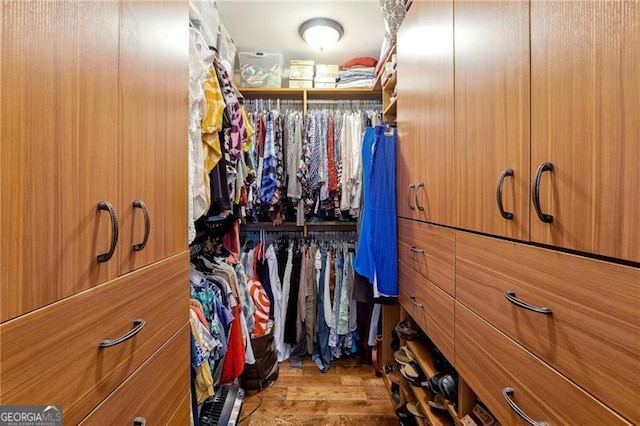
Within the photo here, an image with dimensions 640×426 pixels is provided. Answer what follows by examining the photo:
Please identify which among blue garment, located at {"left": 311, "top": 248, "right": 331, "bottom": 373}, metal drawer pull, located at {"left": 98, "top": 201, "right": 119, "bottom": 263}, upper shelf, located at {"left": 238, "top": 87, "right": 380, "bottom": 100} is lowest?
blue garment, located at {"left": 311, "top": 248, "right": 331, "bottom": 373}

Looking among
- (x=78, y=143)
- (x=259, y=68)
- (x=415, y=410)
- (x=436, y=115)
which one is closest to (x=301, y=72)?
(x=259, y=68)

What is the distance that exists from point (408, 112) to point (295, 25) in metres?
1.18

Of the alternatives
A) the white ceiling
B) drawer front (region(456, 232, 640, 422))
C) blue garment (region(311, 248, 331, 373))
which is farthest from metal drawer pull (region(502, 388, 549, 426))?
the white ceiling

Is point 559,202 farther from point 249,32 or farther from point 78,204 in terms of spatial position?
point 249,32

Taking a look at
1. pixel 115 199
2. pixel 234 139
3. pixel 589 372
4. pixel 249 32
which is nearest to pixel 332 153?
pixel 234 139

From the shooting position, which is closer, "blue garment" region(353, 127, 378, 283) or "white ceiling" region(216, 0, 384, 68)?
"blue garment" region(353, 127, 378, 283)

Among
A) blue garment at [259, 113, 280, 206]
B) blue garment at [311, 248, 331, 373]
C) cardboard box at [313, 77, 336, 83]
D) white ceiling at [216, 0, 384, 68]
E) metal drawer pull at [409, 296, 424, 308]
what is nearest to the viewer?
metal drawer pull at [409, 296, 424, 308]

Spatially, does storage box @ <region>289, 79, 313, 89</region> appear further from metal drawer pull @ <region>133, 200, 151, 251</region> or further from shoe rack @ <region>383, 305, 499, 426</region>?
metal drawer pull @ <region>133, 200, 151, 251</region>

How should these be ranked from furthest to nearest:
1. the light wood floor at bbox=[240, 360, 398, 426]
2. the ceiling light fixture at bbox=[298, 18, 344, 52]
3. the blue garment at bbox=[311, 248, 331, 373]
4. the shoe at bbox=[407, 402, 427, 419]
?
the blue garment at bbox=[311, 248, 331, 373] < the ceiling light fixture at bbox=[298, 18, 344, 52] < the light wood floor at bbox=[240, 360, 398, 426] < the shoe at bbox=[407, 402, 427, 419]

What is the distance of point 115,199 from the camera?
0.54 meters

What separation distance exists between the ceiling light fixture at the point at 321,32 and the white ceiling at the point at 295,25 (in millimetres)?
30

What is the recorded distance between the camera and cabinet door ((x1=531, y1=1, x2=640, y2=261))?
1.27ft

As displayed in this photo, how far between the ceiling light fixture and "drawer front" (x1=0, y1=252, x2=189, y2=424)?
1.83 m

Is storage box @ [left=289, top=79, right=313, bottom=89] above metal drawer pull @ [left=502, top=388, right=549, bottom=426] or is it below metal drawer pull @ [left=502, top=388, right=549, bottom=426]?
above
